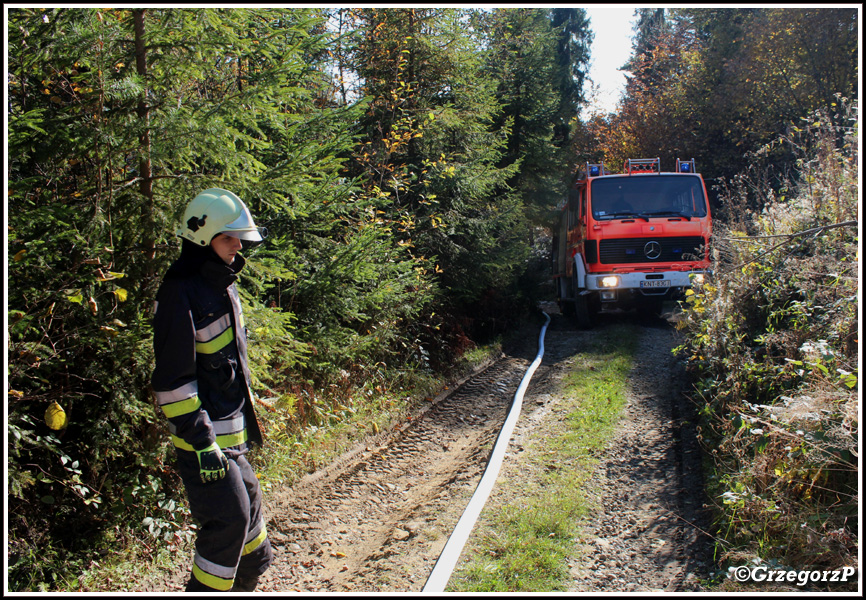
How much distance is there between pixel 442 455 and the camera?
19.6 feet

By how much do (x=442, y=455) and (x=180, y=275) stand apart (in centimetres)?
381

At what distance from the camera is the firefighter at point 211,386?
9.02 feet

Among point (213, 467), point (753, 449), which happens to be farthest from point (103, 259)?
point (753, 449)

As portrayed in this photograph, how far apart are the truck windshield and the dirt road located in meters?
5.40

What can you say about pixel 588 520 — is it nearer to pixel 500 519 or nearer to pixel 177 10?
pixel 500 519

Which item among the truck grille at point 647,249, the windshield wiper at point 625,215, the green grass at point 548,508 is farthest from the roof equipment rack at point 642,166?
the green grass at point 548,508

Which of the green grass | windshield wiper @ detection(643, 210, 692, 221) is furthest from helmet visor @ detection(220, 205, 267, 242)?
windshield wiper @ detection(643, 210, 692, 221)

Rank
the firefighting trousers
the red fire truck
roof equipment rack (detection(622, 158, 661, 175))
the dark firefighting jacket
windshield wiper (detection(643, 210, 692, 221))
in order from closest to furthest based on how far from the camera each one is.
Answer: the dark firefighting jacket, the firefighting trousers, the red fire truck, windshield wiper (detection(643, 210, 692, 221)), roof equipment rack (detection(622, 158, 661, 175))

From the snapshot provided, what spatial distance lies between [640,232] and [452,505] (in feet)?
28.0

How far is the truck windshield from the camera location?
38.2 feet

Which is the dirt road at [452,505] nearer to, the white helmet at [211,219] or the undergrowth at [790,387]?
the undergrowth at [790,387]

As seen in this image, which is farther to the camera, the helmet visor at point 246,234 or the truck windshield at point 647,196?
the truck windshield at point 647,196

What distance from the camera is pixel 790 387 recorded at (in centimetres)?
489

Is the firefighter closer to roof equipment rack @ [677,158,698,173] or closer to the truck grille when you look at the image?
the truck grille
